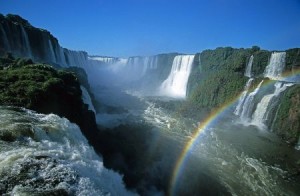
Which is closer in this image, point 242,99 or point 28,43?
point 242,99

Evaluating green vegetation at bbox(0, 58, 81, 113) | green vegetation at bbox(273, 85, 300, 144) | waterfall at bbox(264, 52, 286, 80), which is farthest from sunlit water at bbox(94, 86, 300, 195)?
green vegetation at bbox(0, 58, 81, 113)

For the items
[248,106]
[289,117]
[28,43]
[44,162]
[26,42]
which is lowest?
[248,106]

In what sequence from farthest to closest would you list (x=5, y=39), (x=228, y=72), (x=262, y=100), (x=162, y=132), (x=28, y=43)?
(x=28, y=43) → (x=228, y=72) → (x=5, y=39) → (x=262, y=100) → (x=162, y=132)

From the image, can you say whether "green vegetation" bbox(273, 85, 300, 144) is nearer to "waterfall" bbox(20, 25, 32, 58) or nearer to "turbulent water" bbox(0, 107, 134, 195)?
"turbulent water" bbox(0, 107, 134, 195)

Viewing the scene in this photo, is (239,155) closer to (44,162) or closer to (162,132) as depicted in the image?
(162,132)

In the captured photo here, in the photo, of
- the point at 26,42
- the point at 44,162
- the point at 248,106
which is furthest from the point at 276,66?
the point at 26,42

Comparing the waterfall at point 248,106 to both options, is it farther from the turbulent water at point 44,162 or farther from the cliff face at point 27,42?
the cliff face at point 27,42

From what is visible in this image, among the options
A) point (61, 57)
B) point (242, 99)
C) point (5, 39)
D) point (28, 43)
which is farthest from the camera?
point (61, 57)
